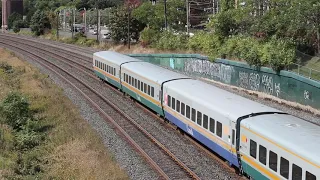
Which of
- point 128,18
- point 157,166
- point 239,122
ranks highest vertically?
point 128,18

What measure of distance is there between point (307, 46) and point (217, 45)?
889 cm

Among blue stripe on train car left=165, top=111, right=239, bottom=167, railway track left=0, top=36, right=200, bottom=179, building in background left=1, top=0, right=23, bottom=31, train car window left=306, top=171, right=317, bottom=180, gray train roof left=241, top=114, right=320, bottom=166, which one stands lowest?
railway track left=0, top=36, right=200, bottom=179

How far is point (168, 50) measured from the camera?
51.9 m

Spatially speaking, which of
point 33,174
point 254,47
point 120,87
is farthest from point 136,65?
→ point 33,174

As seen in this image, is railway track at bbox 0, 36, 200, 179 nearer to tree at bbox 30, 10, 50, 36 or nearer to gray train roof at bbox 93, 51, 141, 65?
gray train roof at bbox 93, 51, 141, 65

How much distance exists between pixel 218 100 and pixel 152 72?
29.9 ft

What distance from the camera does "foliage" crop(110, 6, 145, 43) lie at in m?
69.9

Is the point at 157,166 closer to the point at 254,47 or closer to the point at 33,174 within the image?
the point at 33,174

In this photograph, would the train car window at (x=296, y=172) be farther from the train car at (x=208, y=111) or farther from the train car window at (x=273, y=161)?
the train car at (x=208, y=111)

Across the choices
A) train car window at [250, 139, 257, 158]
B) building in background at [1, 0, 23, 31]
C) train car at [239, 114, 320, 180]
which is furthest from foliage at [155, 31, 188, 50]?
building in background at [1, 0, 23, 31]

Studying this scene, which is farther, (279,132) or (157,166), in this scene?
(157,166)

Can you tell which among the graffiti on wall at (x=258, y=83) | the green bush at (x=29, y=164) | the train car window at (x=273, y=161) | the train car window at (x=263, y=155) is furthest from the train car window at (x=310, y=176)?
the graffiti on wall at (x=258, y=83)

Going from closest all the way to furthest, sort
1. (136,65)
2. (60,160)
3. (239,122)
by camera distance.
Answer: (239,122) < (60,160) < (136,65)

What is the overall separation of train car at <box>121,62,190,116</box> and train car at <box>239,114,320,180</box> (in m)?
9.21
